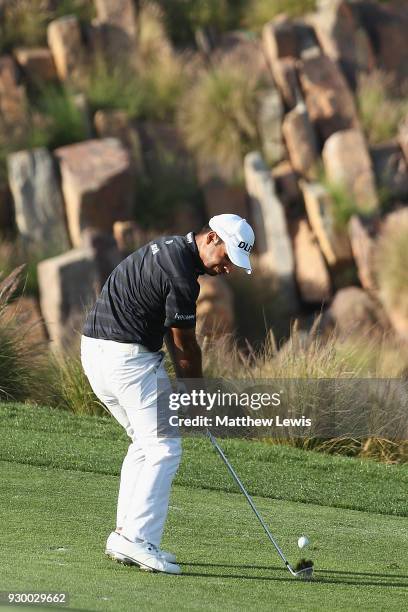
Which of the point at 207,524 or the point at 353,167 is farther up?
the point at 353,167

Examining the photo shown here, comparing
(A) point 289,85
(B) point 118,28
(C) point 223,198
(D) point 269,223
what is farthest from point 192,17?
(D) point 269,223

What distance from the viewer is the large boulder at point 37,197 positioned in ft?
74.8

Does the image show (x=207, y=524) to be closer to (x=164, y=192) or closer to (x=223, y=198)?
(x=223, y=198)

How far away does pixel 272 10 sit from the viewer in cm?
2880

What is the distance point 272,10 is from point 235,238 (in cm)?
2296

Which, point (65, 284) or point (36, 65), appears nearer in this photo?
point (65, 284)

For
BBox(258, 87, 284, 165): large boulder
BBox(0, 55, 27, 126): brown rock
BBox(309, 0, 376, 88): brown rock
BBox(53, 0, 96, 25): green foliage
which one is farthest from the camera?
BBox(53, 0, 96, 25): green foliage

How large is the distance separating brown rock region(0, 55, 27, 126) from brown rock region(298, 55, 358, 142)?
18.5ft

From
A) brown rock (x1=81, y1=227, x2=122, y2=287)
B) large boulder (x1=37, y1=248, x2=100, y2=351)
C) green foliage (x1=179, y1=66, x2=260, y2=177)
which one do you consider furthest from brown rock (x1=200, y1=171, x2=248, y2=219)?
large boulder (x1=37, y1=248, x2=100, y2=351)

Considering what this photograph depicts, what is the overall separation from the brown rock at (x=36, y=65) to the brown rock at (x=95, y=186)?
274 cm

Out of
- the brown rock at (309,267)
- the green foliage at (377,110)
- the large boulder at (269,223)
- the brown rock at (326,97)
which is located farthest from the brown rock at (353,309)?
the brown rock at (326,97)

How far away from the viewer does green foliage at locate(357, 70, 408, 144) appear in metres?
25.7

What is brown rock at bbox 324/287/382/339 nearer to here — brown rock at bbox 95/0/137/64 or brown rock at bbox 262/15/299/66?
brown rock at bbox 262/15/299/66

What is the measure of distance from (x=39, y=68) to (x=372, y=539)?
19020mm
